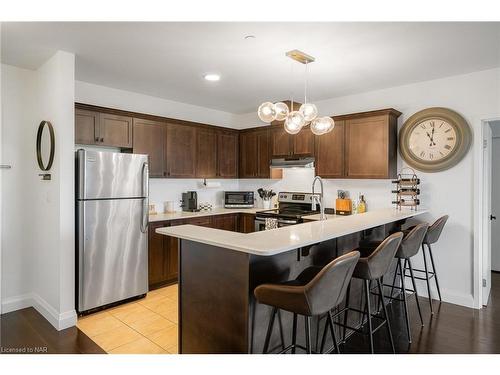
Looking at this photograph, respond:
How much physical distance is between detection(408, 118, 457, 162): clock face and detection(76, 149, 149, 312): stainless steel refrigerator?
3.20m

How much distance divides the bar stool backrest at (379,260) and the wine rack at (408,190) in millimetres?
1549

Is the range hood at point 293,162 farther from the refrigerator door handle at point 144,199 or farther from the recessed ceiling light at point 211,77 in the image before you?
the refrigerator door handle at point 144,199

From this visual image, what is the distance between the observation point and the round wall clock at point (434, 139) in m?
3.59

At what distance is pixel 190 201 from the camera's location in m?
4.89

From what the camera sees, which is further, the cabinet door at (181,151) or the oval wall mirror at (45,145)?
the cabinet door at (181,151)

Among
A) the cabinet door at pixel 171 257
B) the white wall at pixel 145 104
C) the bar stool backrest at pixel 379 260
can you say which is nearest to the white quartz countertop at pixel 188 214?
the cabinet door at pixel 171 257

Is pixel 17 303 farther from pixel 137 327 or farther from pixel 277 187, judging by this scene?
pixel 277 187

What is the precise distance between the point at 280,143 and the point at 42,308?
3.59 metres

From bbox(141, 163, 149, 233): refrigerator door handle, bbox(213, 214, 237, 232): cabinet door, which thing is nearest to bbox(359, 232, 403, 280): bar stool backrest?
bbox(141, 163, 149, 233): refrigerator door handle

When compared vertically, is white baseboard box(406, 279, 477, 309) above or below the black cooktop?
below

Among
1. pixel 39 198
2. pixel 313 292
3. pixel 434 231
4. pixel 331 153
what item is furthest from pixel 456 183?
pixel 39 198

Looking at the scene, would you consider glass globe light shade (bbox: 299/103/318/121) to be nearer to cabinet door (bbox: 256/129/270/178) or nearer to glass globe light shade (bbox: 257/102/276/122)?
glass globe light shade (bbox: 257/102/276/122)

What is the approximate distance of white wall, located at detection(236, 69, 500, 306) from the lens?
3506 mm
